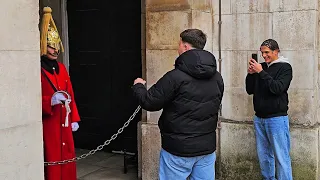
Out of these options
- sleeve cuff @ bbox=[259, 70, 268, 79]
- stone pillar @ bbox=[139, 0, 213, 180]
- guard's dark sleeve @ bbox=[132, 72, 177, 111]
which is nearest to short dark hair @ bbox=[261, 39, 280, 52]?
sleeve cuff @ bbox=[259, 70, 268, 79]

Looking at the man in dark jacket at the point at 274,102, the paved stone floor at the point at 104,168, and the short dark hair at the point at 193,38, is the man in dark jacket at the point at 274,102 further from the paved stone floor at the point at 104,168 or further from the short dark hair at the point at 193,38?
the paved stone floor at the point at 104,168

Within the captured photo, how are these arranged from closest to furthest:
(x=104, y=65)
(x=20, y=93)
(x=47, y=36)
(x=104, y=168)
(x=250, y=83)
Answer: (x=20, y=93)
(x=47, y=36)
(x=250, y=83)
(x=104, y=168)
(x=104, y=65)

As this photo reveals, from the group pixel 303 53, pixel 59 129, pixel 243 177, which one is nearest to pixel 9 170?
pixel 59 129

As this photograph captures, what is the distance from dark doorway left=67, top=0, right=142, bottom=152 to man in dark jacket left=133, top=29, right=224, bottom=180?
377cm

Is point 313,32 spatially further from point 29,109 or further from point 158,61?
point 29,109

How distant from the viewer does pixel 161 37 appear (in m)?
6.36

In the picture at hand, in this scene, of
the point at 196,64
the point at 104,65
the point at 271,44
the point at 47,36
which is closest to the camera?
the point at 196,64

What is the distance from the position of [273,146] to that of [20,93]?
2862mm

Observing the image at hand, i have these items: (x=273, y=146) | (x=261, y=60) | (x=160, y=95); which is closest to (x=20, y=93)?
(x=160, y=95)

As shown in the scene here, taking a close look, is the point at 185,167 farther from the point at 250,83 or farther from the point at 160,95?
the point at 250,83

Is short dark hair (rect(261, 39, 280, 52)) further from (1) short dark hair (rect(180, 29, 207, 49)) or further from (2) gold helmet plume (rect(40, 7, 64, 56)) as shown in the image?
(2) gold helmet plume (rect(40, 7, 64, 56))

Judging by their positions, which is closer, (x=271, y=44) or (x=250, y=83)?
(x=271, y=44)

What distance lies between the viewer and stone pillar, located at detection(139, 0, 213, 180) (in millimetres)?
6242

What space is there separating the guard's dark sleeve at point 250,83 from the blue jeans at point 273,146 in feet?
1.07
